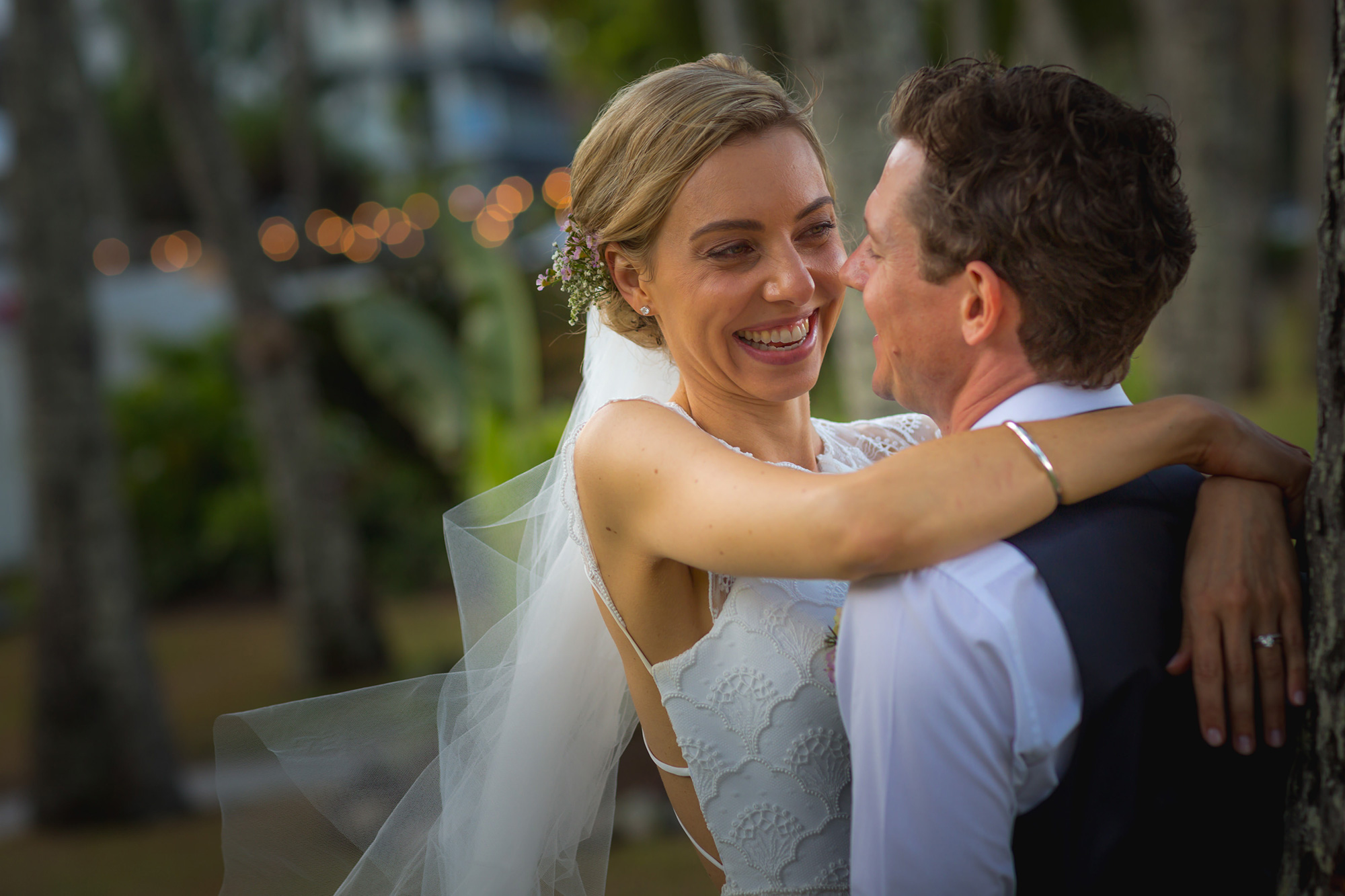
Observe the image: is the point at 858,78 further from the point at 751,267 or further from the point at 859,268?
the point at 859,268

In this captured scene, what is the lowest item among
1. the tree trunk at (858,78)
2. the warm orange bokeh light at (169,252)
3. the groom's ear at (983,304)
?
the groom's ear at (983,304)

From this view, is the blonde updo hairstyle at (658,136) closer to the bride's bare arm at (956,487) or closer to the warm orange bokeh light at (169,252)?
the bride's bare arm at (956,487)

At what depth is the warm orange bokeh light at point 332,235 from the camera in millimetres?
22734

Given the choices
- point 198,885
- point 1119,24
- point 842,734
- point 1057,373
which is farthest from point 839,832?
point 1119,24

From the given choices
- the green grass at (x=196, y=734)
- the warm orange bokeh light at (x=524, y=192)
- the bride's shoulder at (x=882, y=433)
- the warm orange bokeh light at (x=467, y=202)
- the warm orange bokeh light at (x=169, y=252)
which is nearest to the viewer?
the bride's shoulder at (x=882, y=433)

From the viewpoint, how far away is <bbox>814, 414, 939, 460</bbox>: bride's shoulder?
299cm

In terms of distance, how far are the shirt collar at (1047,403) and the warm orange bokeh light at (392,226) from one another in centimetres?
1593

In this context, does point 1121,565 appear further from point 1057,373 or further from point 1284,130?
point 1284,130

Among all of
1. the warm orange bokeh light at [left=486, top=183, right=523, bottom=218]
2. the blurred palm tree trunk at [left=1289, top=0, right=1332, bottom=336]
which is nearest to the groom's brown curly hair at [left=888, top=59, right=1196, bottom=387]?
the warm orange bokeh light at [left=486, top=183, right=523, bottom=218]

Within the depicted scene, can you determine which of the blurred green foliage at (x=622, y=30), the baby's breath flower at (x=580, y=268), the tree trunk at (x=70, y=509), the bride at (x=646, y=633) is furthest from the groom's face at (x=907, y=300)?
the blurred green foliage at (x=622, y=30)

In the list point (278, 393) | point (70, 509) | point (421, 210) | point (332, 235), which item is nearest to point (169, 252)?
point (332, 235)

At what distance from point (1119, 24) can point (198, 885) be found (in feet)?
91.2

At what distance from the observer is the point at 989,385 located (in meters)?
1.93

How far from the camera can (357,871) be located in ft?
7.77
